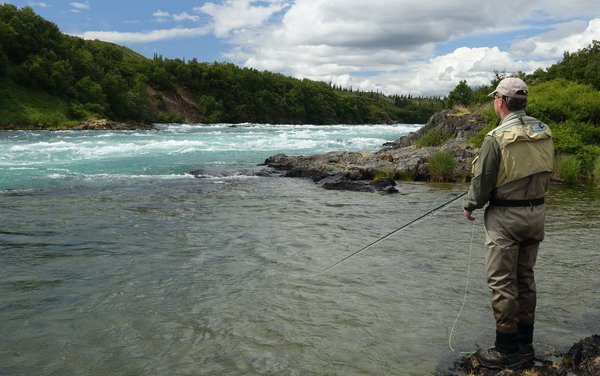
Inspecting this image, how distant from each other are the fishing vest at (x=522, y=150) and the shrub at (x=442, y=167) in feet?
46.3

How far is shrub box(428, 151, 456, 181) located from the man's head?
14.0 metres

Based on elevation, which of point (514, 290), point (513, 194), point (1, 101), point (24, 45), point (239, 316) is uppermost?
point (24, 45)

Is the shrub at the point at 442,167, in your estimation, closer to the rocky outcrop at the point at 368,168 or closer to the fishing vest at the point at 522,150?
the rocky outcrop at the point at 368,168

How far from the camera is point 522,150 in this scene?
4121 mm

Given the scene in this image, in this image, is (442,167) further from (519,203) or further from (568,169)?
(519,203)

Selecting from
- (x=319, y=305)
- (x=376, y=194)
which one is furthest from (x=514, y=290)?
(x=376, y=194)

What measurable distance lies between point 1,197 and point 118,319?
10.6 m

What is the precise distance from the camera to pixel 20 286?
21.3 feet

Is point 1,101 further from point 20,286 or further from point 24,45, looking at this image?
point 20,286

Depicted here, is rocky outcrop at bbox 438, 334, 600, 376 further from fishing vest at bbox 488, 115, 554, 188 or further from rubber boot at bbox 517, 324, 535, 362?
fishing vest at bbox 488, 115, 554, 188

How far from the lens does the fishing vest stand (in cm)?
412

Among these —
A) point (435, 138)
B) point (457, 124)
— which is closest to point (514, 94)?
point (435, 138)

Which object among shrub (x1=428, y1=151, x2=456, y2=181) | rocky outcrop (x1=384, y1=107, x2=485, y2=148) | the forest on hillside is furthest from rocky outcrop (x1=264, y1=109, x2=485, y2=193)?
the forest on hillside

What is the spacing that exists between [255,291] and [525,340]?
3292 mm
